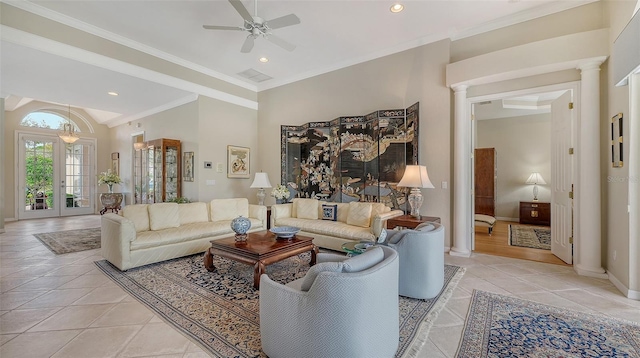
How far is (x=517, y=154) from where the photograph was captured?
25.3 feet

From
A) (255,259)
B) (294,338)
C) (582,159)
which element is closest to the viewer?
(294,338)

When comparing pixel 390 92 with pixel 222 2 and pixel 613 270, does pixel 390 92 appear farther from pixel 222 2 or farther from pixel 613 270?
pixel 613 270

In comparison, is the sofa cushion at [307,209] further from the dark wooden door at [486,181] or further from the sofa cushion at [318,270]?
the dark wooden door at [486,181]

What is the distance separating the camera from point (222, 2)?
3627 mm

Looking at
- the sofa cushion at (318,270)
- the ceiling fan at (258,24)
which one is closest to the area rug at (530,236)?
the sofa cushion at (318,270)

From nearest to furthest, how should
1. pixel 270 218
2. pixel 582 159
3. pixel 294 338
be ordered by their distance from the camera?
pixel 294 338 < pixel 582 159 < pixel 270 218

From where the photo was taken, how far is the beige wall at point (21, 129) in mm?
7453

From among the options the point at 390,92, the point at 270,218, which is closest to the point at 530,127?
the point at 390,92

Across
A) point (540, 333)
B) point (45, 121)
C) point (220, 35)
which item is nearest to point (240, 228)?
point (540, 333)

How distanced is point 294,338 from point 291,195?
15.3ft

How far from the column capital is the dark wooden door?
4.60m

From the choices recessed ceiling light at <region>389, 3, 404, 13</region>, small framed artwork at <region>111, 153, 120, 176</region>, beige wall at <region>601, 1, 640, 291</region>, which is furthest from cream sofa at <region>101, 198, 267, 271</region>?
small framed artwork at <region>111, 153, 120, 176</region>

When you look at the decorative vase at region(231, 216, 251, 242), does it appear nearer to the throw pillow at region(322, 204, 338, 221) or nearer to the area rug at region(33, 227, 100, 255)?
the throw pillow at region(322, 204, 338, 221)

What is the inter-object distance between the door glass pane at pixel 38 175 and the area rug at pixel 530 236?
1228 cm
